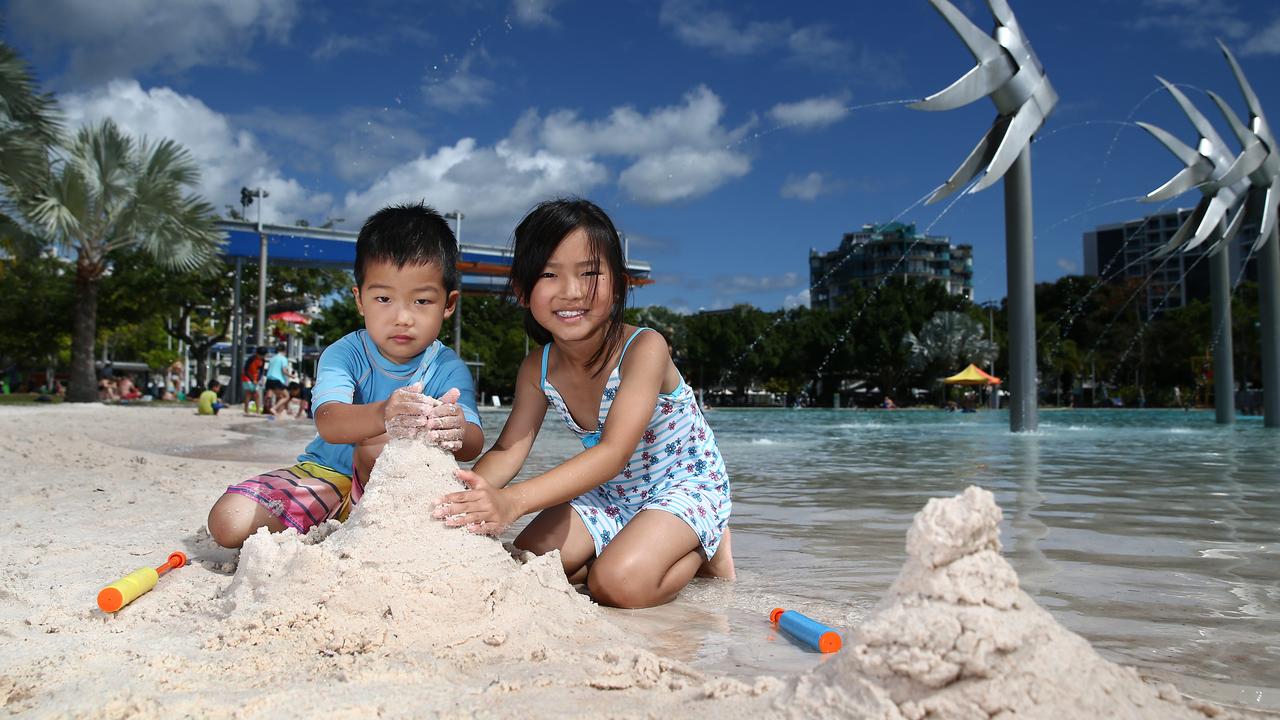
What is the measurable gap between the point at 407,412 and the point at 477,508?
341mm

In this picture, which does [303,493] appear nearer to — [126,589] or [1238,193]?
[126,589]

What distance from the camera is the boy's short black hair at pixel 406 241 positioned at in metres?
2.71

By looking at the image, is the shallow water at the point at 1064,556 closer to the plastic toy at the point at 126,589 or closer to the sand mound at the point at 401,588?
the sand mound at the point at 401,588

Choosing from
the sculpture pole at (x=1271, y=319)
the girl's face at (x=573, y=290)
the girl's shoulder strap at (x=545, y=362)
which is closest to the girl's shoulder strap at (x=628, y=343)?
the girl's face at (x=573, y=290)

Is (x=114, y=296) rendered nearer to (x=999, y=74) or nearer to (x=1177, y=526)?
(x=999, y=74)

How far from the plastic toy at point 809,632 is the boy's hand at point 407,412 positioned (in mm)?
1072

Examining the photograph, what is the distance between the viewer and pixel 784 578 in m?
3.02

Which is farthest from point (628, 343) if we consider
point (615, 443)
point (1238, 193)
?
point (1238, 193)

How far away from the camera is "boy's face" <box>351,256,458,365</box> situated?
2.74 meters

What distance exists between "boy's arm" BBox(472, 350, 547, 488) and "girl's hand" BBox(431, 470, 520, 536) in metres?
0.38

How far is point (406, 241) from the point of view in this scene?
107 inches

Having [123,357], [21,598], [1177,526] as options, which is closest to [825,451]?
[1177,526]

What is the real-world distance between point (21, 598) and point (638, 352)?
1.80 metres

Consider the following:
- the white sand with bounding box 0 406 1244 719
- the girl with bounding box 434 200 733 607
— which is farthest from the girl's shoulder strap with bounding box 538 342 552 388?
the white sand with bounding box 0 406 1244 719
